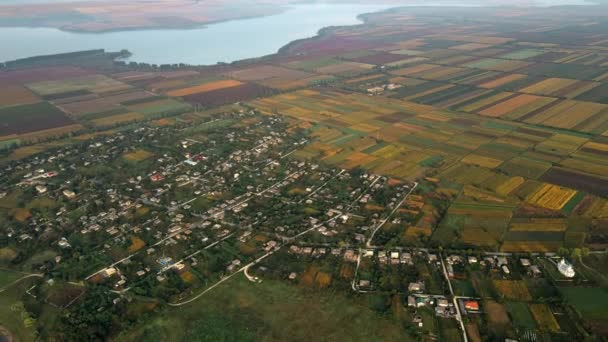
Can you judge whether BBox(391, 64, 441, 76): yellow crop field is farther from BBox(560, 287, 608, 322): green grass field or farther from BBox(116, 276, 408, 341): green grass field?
BBox(116, 276, 408, 341): green grass field

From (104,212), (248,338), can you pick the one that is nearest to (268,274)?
(248,338)

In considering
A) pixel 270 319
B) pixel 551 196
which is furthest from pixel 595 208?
pixel 270 319

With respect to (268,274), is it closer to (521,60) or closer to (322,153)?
(322,153)

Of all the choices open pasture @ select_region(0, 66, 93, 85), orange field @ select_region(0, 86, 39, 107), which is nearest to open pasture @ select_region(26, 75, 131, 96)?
orange field @ select_region(0, 86, 39, 107)

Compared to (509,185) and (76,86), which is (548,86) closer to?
(509,185)

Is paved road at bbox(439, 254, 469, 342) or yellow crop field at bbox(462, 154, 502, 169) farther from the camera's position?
yellow crop field at bbox(462, 154, 502, 169)

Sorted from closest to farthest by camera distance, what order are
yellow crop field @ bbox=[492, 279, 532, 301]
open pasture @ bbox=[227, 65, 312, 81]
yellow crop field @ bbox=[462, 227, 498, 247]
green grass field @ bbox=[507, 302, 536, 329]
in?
green grass field @ bbox=[507, 302, 536, 329]
yellow crop field @ bbox=[492, 279, 532, 301]
yellow crop field @ bbox=[462, 227, 498, 247]
open pasture @ bbox=[227, 65, 312, 81]

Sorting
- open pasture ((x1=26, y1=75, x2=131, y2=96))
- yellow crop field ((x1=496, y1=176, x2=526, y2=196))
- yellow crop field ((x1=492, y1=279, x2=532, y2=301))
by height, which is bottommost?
yellow crop field ((x1=492, y1=279, x2=532, y2=301))
